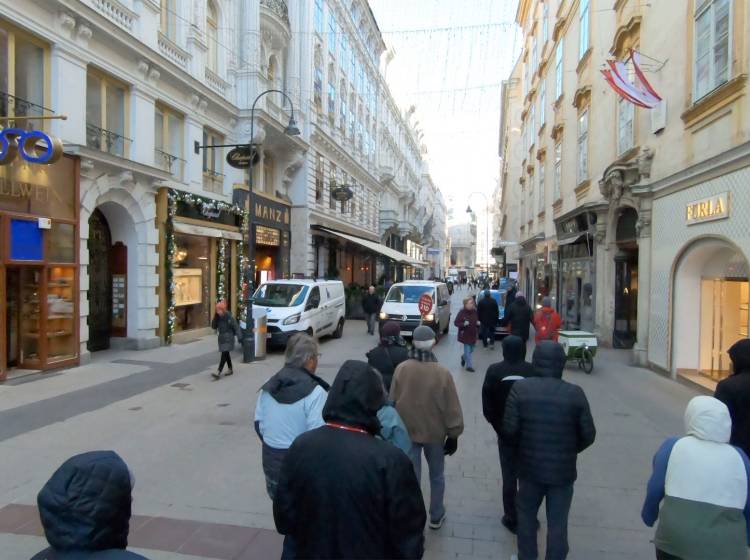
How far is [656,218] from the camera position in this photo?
11.2 metres

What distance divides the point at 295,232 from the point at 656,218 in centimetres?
1618

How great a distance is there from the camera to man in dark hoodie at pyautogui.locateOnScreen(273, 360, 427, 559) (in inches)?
76.5

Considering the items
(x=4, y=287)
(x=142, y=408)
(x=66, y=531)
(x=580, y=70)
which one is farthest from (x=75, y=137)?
(x=580, y=70)

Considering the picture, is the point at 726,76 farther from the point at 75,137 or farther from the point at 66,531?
the point at 75,137

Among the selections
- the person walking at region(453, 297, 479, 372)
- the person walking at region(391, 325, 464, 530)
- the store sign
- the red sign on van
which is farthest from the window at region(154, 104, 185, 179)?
the store sign

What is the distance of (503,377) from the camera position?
4.06 m

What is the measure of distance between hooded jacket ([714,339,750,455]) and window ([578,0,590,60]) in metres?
15.2

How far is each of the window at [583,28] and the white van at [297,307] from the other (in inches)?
459

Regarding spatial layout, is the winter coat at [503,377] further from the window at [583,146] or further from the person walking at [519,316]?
the window at [583,146]

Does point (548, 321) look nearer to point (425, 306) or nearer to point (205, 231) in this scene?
point (425, 306)

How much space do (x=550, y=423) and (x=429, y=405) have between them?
1.02m

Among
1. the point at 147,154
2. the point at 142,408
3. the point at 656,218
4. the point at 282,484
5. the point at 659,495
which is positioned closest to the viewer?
the point at 282,484

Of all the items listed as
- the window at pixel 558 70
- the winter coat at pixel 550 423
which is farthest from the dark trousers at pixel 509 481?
the window at pixel 558 70

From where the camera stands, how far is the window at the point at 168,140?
14.3 metres
